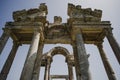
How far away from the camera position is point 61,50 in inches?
870

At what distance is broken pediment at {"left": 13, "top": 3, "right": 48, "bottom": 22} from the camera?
1534 cm

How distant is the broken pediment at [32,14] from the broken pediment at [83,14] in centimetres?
299

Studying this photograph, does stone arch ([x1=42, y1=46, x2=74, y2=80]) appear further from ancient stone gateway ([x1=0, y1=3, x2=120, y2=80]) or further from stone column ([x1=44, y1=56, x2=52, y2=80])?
ancient stone gateway ([x1=0, y1=3, x2=120, y2=80])

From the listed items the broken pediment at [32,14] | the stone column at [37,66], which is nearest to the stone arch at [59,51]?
the stone column at [37,66]

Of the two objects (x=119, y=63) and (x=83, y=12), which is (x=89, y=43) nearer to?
(x=83, y=12)

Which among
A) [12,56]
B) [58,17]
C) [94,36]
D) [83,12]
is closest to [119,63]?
[94,36]

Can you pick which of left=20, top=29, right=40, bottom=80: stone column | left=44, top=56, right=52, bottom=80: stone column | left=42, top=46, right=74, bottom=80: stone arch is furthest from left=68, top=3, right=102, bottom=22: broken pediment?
left=44, top=56, right=52, bottom=80: stone column

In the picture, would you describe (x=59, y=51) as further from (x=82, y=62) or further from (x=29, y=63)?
(x=29, y=63)

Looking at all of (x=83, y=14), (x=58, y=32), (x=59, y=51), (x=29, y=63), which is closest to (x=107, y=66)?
(x=83, y=14)

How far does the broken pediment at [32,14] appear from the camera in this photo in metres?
15.3

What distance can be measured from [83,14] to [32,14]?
573cm

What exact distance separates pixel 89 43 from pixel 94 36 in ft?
3.70

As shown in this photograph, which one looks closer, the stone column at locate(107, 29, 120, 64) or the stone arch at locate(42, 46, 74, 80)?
the stone column at locate(107, 29, 120, 64)

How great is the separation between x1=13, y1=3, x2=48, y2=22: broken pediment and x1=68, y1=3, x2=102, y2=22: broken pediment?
9.82ft
